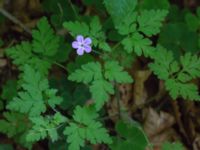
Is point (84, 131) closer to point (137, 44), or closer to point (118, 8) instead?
point (137, 44)

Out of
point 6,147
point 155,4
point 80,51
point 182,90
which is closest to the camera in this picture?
point 80,51

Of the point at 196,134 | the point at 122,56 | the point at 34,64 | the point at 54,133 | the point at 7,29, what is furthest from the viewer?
the point at 7,29

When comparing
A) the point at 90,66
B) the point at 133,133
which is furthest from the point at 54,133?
the point at 133,133

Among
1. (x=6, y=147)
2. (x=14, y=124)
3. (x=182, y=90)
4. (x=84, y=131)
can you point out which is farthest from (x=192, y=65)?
(x=6, y=147)

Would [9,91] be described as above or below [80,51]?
above

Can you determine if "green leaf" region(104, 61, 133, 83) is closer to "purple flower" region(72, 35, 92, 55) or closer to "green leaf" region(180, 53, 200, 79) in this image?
"purple flower" region(72, 35, 92, 55)

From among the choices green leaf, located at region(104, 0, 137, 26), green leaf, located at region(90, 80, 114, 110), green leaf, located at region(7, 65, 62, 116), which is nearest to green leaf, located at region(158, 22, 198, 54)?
green leaf, located at region(104, 0, 137, 26)

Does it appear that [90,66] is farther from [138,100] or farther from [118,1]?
[138,100]

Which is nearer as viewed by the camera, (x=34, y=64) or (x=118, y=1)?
(x=118, y=1)
